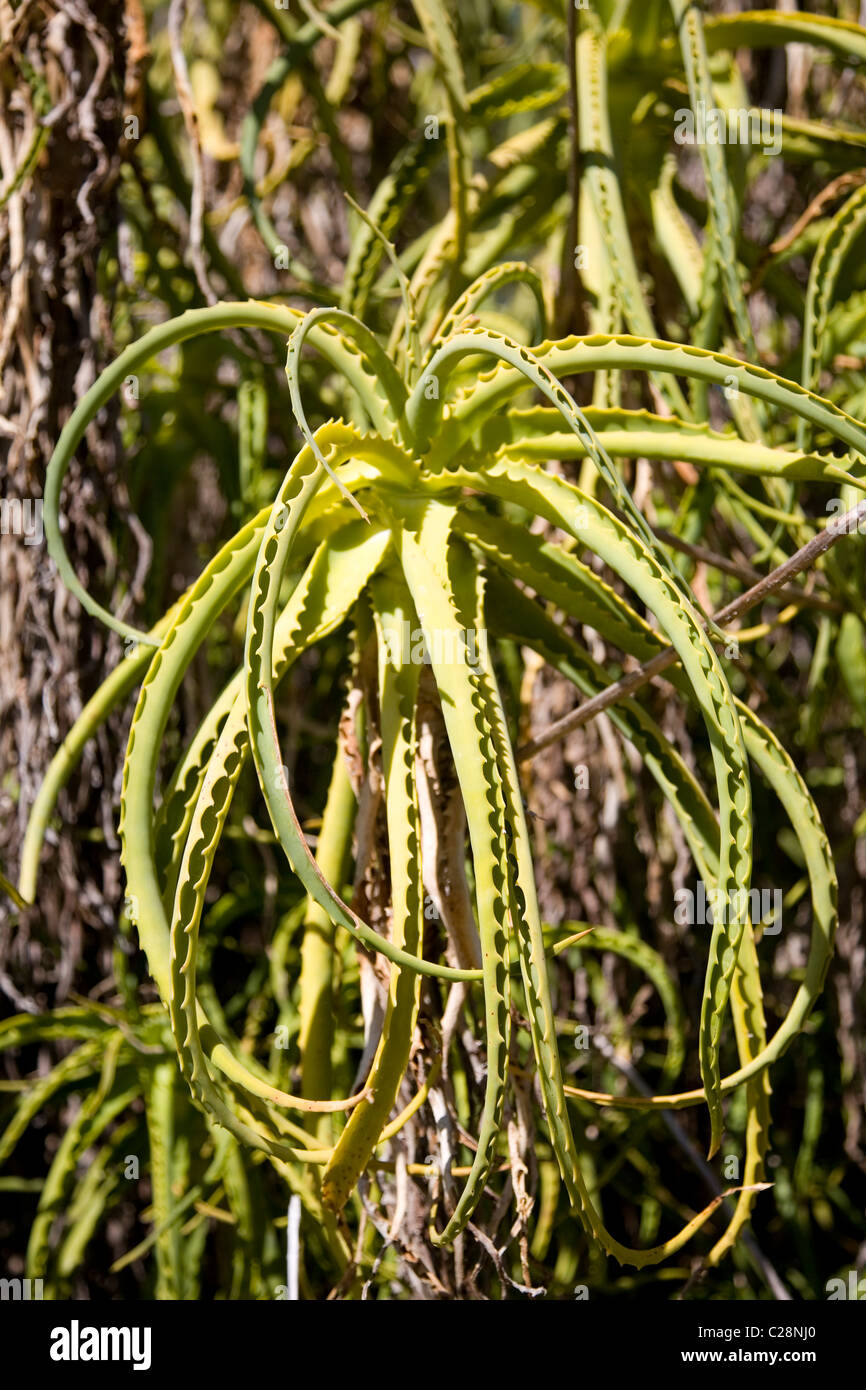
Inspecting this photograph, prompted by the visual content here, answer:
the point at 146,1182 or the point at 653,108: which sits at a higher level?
the point at 653,108

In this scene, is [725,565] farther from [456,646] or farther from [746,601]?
[456,646]

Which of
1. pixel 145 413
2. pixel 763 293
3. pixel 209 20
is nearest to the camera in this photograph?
pixel 145 413

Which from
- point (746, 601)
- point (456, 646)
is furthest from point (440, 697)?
point (746, 601)

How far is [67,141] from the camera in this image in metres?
0.82

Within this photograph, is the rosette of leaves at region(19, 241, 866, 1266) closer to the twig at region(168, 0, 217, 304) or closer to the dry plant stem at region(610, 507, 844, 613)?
the dry plant stem at region(610, 507, 844, 613)

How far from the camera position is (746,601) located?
580 millimetres

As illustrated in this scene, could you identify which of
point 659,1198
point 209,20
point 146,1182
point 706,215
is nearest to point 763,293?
point 706,215

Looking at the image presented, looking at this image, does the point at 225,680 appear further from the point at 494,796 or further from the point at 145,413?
the point at 494,796

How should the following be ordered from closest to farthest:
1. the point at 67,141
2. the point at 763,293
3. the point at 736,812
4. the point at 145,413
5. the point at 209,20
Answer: the point at 736,812, the point at 67,141, the point at 145,413, the point at 763,293, the point at 209,20

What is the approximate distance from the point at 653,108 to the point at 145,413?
46cm

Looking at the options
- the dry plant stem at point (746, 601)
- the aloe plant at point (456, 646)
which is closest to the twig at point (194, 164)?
the aloe plant at point (456, 646)

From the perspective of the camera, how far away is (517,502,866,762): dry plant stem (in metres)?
0.56

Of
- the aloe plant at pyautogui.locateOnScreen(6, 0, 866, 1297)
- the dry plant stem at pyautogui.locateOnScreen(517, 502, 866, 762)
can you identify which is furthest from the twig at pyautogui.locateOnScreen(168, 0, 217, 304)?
the dry plant stem at pyautogui.locateOnScreen(517, 502, 866, 762)

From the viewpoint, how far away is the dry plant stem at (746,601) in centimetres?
56
